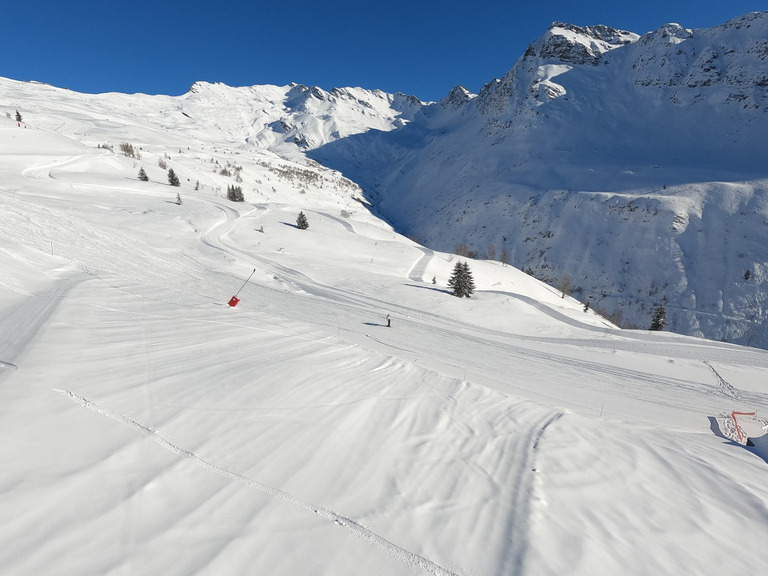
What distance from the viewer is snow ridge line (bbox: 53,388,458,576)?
281 centimetres

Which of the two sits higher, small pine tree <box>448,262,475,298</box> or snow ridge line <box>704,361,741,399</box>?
small pine tree <box>448,262,475,298</box>

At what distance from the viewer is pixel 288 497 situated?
321cm

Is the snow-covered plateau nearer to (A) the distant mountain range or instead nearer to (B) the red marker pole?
(B) the red marker pole

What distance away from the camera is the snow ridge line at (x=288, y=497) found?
2807 mm

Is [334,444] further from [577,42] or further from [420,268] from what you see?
[577,42]

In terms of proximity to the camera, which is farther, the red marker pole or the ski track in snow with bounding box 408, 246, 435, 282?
the ski track in snow with bounding box 408, 246, 435, 282

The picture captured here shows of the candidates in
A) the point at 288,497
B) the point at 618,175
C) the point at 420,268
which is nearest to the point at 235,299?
the point at 288,497

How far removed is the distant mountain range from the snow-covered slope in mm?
177

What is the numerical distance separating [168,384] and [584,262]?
39186 millimetres

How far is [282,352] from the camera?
707 centimetres

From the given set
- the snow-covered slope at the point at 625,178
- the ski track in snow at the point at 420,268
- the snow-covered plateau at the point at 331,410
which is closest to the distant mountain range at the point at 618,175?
the snow-covered slope at the point at 625,178

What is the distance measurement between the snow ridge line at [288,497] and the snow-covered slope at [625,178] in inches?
1324

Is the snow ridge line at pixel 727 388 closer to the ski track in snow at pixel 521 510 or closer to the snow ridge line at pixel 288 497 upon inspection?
the ski track in snow at pixel 521 510

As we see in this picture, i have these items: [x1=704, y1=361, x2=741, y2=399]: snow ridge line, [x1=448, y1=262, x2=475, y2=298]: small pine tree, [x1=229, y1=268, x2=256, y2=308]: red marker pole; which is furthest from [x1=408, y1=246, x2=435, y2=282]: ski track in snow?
[x1=704, y1=361, x2=741, y2=399]: snow ridge line
